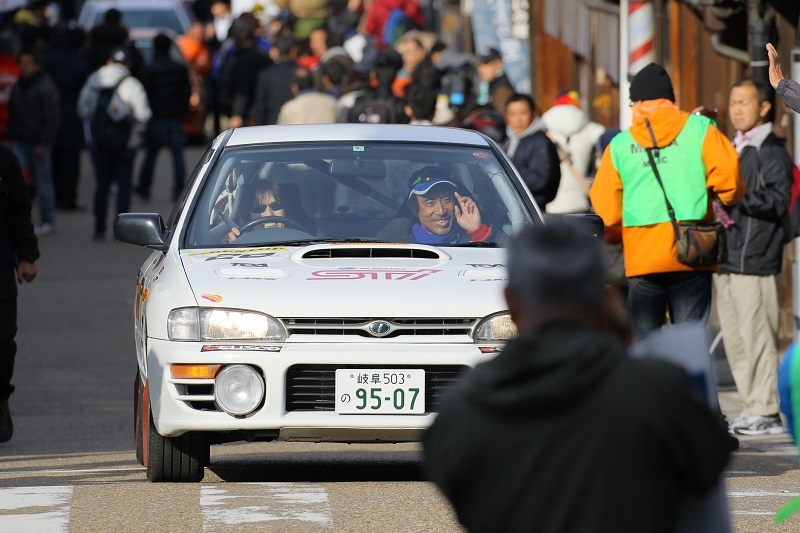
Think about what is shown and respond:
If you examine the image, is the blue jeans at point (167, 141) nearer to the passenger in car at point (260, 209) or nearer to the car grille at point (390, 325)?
the passenger in car at point (260, 209)

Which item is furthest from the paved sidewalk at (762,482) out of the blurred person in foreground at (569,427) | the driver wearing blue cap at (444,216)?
the blurred person in foreground at (569,427)

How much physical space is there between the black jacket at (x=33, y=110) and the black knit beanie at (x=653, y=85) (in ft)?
39.4

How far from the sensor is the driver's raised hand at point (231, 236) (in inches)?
307

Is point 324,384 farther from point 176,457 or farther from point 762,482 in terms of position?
point 762,482

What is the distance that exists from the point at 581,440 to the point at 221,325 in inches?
164

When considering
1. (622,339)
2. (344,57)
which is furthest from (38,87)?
(622,339)

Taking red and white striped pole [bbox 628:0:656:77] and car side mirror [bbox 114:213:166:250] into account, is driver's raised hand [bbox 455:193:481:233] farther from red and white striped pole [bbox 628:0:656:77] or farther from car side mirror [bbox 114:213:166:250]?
red and white striped pole [bbox 628:0:656:77]

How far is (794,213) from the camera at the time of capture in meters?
9.18

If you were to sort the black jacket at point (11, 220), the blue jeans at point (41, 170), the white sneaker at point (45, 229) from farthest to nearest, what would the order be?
the white sneaker at point (45, 229), the blue jeans at point (41, 170), the black jacket at point (11, 220)

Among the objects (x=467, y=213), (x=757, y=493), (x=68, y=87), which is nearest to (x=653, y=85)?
(x=467, y=213)

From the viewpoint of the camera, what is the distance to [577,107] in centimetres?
1276

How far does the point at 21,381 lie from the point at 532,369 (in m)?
9.10

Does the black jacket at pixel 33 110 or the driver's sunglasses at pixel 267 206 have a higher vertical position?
the black jacket at pixel 33 110

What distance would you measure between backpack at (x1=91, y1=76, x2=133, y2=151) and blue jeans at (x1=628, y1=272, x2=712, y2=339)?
1160 centimetres
